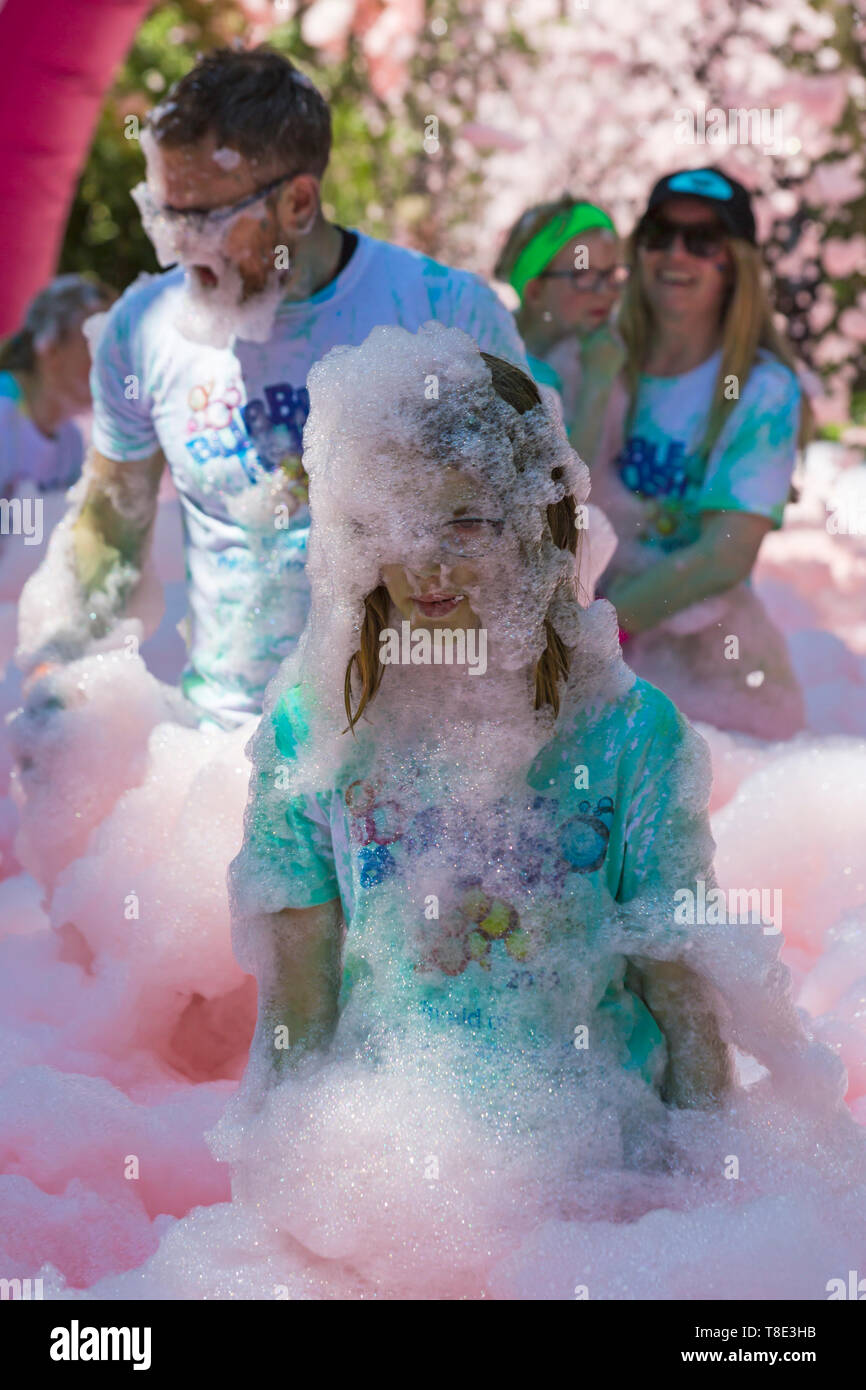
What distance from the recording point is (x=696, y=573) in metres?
2.78

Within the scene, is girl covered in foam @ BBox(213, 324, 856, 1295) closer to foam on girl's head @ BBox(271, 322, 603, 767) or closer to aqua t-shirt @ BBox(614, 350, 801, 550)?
foam on girl's head @ BBox(271, 322, 603, 767)

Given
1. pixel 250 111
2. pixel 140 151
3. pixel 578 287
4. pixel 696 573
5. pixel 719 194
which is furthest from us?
pixel 140 151

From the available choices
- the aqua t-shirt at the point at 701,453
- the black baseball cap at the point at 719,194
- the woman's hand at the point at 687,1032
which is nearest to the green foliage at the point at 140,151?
the black baseball cap at the point at 719,194

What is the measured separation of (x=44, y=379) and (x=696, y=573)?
6.52ft

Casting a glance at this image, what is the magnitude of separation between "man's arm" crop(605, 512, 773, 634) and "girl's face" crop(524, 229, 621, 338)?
21.8 inches

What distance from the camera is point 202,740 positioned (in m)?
2.28

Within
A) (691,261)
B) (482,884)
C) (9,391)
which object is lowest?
(482,884)

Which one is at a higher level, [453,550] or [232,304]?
[232,304]

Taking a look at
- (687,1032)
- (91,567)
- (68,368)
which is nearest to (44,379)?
(68,368)

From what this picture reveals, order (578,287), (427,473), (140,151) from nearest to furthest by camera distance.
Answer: (427,473)
(578,287)
(140,151)

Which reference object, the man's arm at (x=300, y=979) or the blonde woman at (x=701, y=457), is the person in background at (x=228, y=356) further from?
the man's arm at (x=300, y=979)

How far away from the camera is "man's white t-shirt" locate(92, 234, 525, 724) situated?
220cm

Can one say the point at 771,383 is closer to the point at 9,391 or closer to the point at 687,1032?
the point at 687,1032
